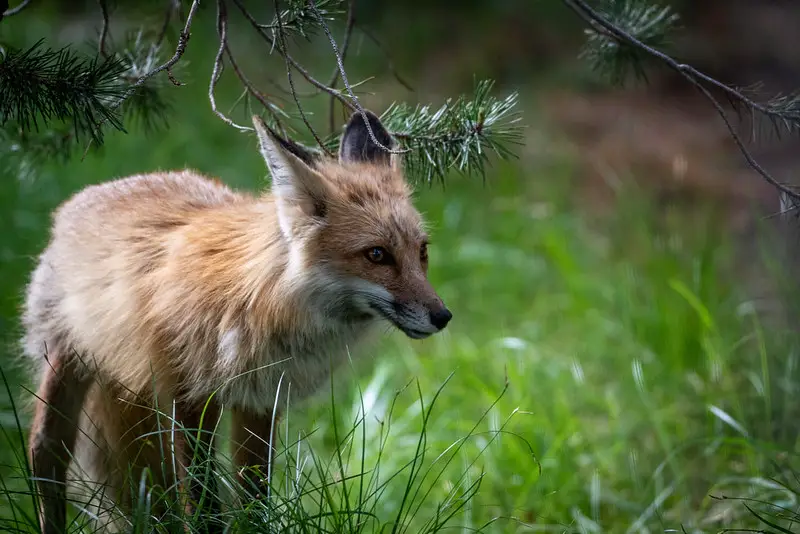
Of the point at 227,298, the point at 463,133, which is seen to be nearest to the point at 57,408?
the point at 227,298

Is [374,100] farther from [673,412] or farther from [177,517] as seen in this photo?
[177,517]

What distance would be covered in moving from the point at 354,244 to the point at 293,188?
0.95 ft

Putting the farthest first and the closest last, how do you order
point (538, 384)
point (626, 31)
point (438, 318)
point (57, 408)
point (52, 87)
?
1. point (538, 384)
2. point (57, 408)
3. point (626, 31)
4. point (438, 318)
5. point (52, 87)

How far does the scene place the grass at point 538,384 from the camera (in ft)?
12.0

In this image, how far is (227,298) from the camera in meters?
2.96

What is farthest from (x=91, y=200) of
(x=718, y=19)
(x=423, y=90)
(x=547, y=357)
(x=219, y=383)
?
(x=718, y=19)

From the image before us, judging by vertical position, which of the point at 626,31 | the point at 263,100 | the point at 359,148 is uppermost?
the point at 626,31

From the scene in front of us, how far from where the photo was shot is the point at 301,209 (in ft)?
9.50

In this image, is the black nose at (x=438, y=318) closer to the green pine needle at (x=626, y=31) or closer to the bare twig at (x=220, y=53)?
the bare twig at (x=220, y=53)

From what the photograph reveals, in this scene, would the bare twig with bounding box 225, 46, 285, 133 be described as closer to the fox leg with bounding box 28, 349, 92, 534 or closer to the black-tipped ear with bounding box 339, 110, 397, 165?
the black-tipped ear with bounding box 339, 110, 397, 165

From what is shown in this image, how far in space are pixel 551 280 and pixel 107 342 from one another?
4.40 metres

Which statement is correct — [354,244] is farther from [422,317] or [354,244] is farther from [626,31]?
[626,31]

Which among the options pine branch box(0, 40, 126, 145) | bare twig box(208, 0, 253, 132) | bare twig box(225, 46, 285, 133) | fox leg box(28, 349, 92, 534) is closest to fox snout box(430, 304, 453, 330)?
bare twig box(208, 0, 253, 132)

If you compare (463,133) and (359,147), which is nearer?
(463,133)
